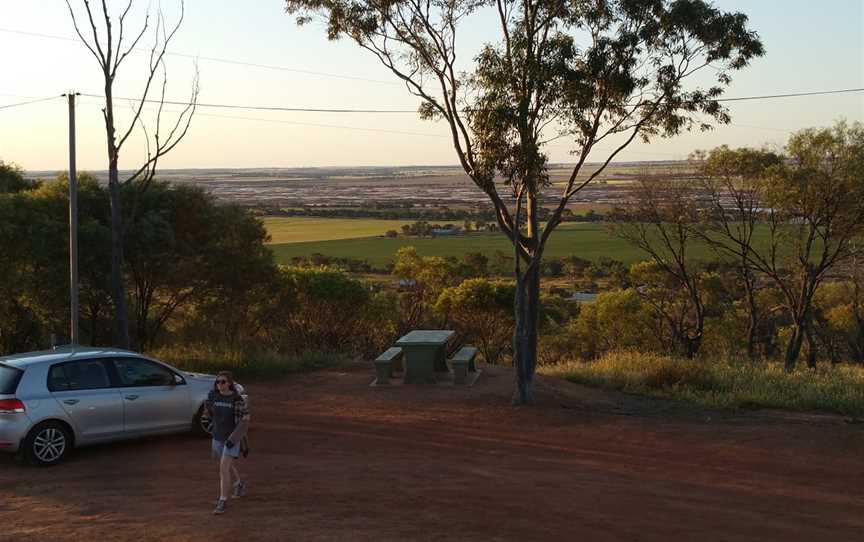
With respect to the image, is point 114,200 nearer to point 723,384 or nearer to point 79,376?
point 79,376

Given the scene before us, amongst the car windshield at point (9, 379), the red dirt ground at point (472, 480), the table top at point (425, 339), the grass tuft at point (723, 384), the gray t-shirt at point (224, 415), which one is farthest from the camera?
the table top at point (425, 339)

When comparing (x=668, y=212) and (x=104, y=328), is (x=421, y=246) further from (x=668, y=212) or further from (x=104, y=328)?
(x=104, y=328)

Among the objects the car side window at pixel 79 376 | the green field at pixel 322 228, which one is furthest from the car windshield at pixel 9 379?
the green field at pixel 322 228

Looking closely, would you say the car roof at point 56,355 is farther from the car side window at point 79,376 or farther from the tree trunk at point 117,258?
the tree trunk at point 117,258

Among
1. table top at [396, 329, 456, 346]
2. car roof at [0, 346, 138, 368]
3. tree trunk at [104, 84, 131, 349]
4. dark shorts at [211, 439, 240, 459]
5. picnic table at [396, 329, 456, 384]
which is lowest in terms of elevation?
picnic table at [396, 329, 456, 384]

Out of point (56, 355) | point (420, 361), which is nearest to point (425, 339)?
point (420, 361)

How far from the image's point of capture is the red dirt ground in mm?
8117

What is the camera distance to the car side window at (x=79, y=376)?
1057 centimetres

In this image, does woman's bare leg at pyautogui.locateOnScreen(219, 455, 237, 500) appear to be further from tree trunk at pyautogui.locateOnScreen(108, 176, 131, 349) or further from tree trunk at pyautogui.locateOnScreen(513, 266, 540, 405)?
tree trunk at pyautogui.locateOnScreen(108, 176, 131, 349)

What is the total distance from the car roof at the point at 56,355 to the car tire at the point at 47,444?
0.76 m

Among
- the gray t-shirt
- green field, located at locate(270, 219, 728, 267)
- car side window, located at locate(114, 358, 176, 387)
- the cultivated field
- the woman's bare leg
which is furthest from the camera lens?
the cultivated field

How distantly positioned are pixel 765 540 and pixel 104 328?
808 inches

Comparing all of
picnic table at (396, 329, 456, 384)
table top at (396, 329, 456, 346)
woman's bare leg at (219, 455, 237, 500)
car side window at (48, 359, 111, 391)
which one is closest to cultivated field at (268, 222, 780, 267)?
Result: table top at (396, 329, 456, 346)

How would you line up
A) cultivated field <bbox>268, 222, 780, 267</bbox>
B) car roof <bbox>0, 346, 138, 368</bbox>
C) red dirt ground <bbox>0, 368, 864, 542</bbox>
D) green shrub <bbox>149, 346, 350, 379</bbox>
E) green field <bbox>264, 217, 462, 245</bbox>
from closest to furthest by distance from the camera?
red dirt ground <bbox>0, 368, 864, 542</bbox>, car roof <bbox>0, 346, 138, 368</bbox>, green shrub <bbox>149, 346, 350, 379</bbox>, cultivated field <bbox>268, 222, 780, 267</bbox>, green field <bbox>264, 217, 462, 245</bbox>
